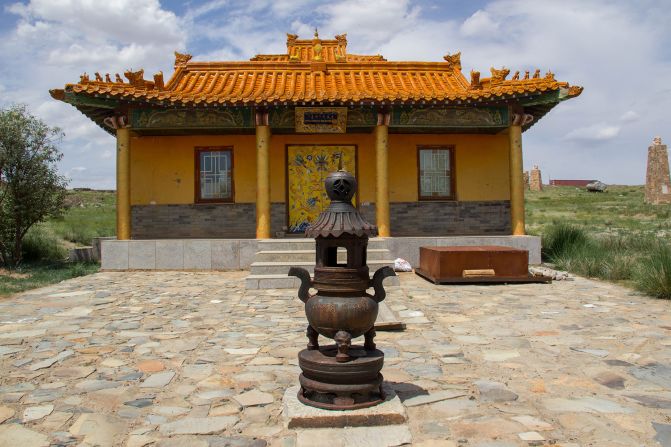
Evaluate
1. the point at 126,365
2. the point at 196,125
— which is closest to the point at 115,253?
the point at 196,125

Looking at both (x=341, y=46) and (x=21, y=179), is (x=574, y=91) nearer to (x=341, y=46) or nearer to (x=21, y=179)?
(x=341, y=46)

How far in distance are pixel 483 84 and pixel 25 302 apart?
987 cm

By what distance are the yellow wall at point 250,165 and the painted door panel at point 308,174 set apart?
0.58 feet

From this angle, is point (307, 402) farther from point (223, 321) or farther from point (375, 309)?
point (223, 321)

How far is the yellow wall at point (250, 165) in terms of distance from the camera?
42.4 ft

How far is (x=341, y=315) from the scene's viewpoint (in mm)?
3445

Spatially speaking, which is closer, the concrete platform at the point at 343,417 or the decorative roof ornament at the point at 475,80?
the concrete platform at the point at 343,417

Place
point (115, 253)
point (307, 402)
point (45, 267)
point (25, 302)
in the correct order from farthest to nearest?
point (45, 267), point (115, 253), point (25, 302), point (307, 402)

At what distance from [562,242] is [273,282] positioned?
7.21m

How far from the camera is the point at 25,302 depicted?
A: 7.83 m

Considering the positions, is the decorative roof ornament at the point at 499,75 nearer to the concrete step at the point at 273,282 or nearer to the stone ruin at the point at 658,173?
the concrete step at the point at 273,282


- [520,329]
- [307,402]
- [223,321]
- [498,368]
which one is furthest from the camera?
[223,321]

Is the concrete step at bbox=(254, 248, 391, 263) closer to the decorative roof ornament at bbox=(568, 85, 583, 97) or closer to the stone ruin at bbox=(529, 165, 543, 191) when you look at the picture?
the decorative roof ornament at bbox=(568, 85, 583, 97)

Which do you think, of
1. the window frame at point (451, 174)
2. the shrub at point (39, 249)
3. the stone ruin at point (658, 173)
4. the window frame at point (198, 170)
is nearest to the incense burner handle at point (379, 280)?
the window frame at point (451, 174)
